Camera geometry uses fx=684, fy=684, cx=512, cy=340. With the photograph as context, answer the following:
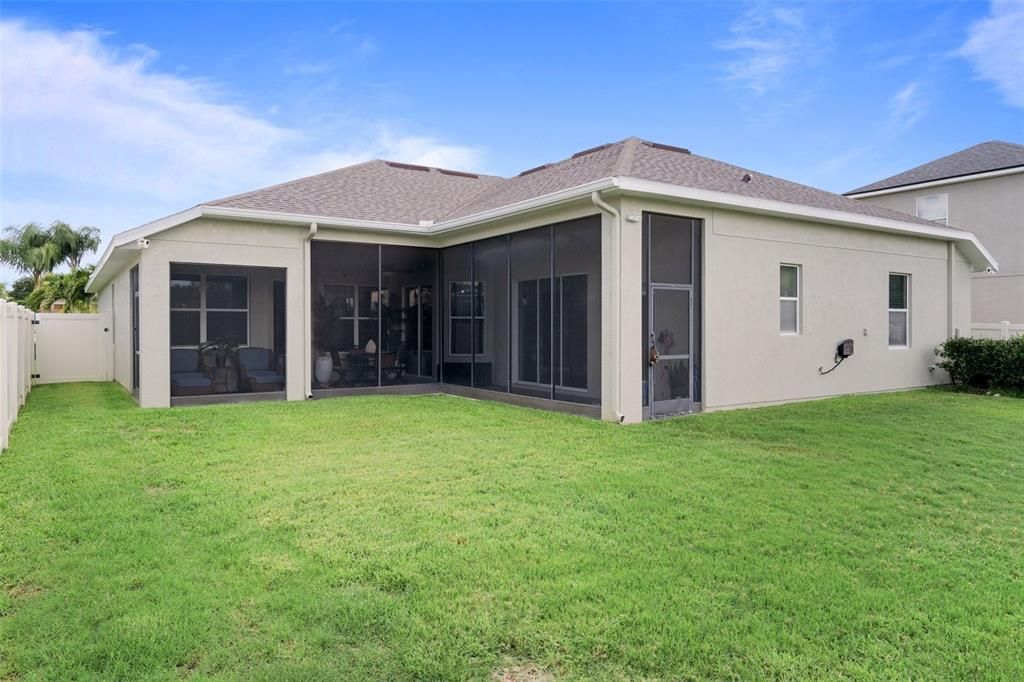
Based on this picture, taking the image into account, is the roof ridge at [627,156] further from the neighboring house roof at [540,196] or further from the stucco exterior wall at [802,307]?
the stucco exterior wall at [802,307]

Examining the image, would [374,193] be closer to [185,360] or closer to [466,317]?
[466,317]

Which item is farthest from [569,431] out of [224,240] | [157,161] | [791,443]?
[157,161]

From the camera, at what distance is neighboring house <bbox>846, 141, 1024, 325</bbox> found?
689 inches

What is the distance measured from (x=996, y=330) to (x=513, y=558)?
567 inches

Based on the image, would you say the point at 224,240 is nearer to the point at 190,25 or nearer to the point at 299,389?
the point at 299,389

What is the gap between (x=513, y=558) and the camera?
13.3ft

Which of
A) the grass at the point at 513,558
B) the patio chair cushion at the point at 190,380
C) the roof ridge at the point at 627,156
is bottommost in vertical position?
the grass at the point at 513,558

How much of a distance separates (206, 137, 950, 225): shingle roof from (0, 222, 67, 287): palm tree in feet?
130

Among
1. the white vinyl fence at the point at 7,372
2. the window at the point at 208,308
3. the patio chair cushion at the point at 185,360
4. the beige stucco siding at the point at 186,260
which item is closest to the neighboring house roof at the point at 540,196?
the beige stucco siding at the point at 186,260

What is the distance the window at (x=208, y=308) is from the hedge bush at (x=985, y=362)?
535 inches

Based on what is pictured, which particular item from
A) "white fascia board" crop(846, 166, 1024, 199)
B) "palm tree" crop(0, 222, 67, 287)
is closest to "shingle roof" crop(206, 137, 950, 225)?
A: "white fascia board" crop(846, 166, 1024, 199)

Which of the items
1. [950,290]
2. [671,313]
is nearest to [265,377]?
[671,313]

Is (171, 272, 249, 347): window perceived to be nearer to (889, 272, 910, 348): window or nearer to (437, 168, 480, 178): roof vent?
(437, 168, 480, 178): roof vent

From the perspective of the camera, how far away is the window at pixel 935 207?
1880 cm
